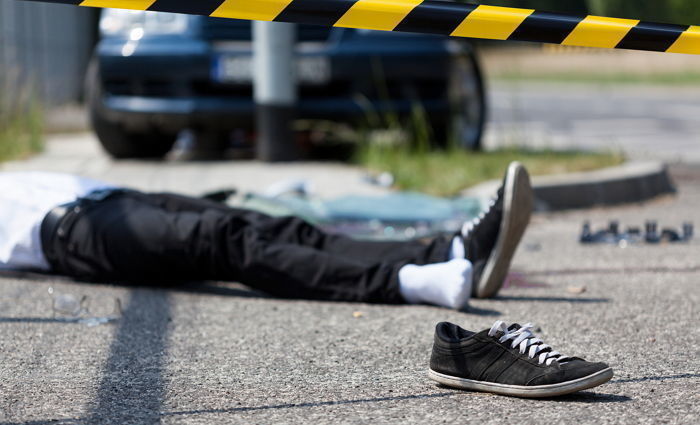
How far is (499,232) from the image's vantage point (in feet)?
12.3

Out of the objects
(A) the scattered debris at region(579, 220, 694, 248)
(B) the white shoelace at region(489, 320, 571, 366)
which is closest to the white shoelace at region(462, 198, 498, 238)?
(B) the white shoelace at region(489, 320, 571, 366)

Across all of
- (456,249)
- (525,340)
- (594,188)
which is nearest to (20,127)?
(594,188)

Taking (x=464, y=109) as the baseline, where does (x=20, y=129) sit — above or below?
below

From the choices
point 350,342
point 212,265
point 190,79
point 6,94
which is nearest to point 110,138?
point 190,79

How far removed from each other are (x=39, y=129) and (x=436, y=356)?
22.0ft

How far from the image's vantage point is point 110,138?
8.01 meters

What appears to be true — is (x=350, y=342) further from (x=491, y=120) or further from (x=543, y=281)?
(x=491, y=120)

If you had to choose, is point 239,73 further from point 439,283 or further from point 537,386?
point 537,386

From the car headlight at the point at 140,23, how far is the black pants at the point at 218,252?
3607mm

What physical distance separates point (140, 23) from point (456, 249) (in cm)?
432

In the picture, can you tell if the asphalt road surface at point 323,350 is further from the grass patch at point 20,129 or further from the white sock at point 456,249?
the grass patch at point 20,129

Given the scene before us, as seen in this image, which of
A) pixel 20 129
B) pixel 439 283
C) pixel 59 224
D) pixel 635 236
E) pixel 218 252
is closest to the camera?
pixel 439 283

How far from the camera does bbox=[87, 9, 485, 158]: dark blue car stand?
7.45 metres

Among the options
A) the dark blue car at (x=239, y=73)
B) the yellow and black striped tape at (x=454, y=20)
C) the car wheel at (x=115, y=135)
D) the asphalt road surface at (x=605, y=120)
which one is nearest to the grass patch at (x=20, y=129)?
the car wheel at (x=115, y=135)
